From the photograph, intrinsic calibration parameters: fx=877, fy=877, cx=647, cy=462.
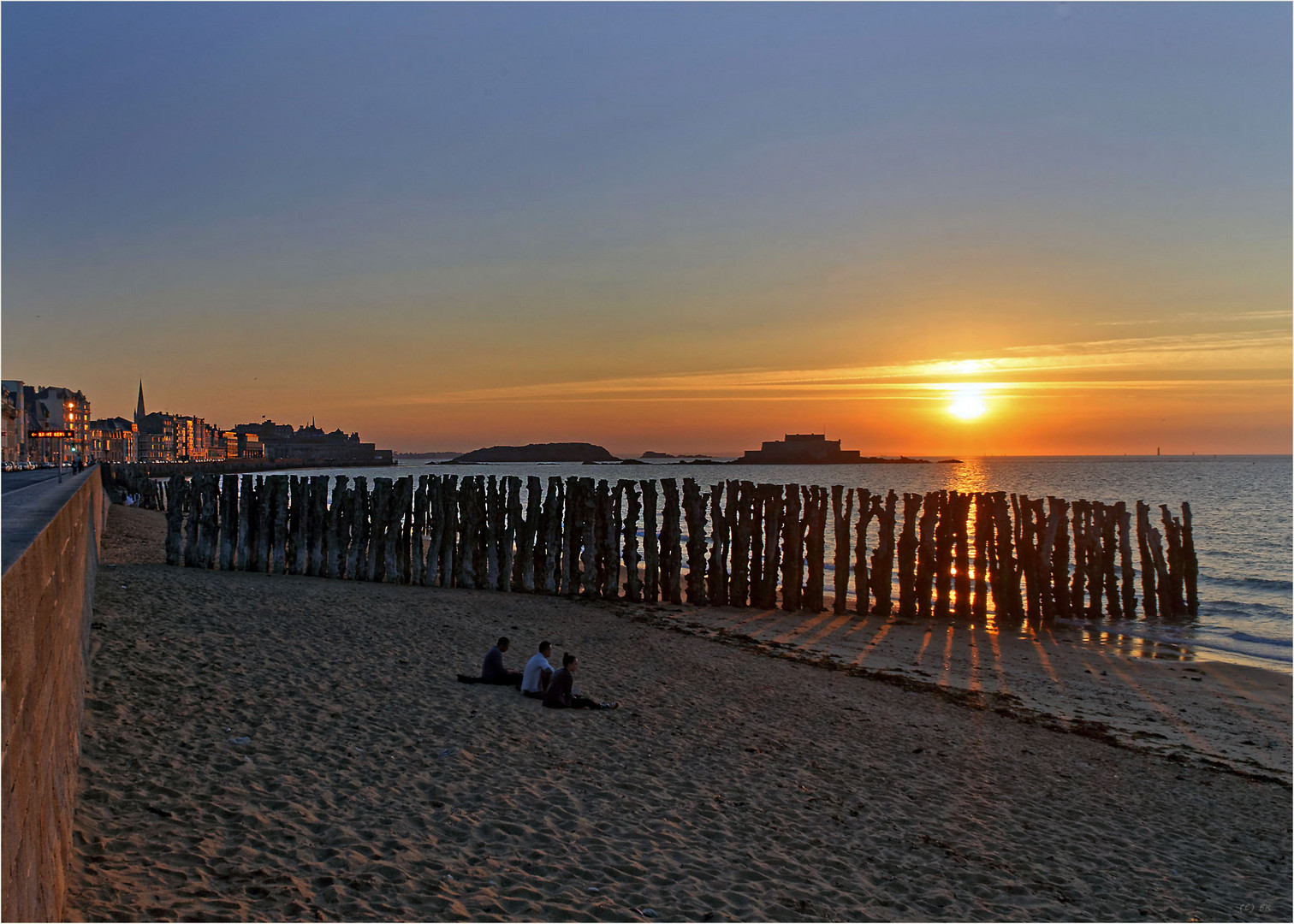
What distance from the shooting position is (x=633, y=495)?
636 inches

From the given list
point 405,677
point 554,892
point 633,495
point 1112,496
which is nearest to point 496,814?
point 554,892

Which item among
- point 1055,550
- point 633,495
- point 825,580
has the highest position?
point 633,495

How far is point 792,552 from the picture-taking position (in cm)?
1645

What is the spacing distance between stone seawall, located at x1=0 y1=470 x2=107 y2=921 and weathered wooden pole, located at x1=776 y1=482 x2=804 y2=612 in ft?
41.6

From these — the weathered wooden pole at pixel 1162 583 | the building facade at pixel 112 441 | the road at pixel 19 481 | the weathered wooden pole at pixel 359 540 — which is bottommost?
the weathered wooden pole at pixel 1162 583

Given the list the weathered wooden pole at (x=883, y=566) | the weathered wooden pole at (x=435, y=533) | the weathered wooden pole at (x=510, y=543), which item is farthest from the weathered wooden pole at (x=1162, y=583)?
the weathered wooden pole at (x=435, y=533)

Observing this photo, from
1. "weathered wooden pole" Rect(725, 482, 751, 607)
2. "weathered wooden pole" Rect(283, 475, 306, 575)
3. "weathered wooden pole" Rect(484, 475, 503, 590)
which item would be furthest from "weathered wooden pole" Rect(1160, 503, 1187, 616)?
"weathered wooden pole" Rect(283, 475, 306, 575)

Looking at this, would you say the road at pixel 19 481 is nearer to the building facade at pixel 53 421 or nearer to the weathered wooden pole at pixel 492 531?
the weathered wooden pole at pixel 492 531

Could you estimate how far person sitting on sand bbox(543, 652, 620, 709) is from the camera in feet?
27.7

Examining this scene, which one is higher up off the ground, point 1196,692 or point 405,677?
point 405,677

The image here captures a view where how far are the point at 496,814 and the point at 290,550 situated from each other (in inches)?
427

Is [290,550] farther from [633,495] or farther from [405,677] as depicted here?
[405,677]

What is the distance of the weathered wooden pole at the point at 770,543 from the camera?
53.1 ft

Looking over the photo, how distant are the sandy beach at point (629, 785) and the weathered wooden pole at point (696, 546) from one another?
4.30 m
